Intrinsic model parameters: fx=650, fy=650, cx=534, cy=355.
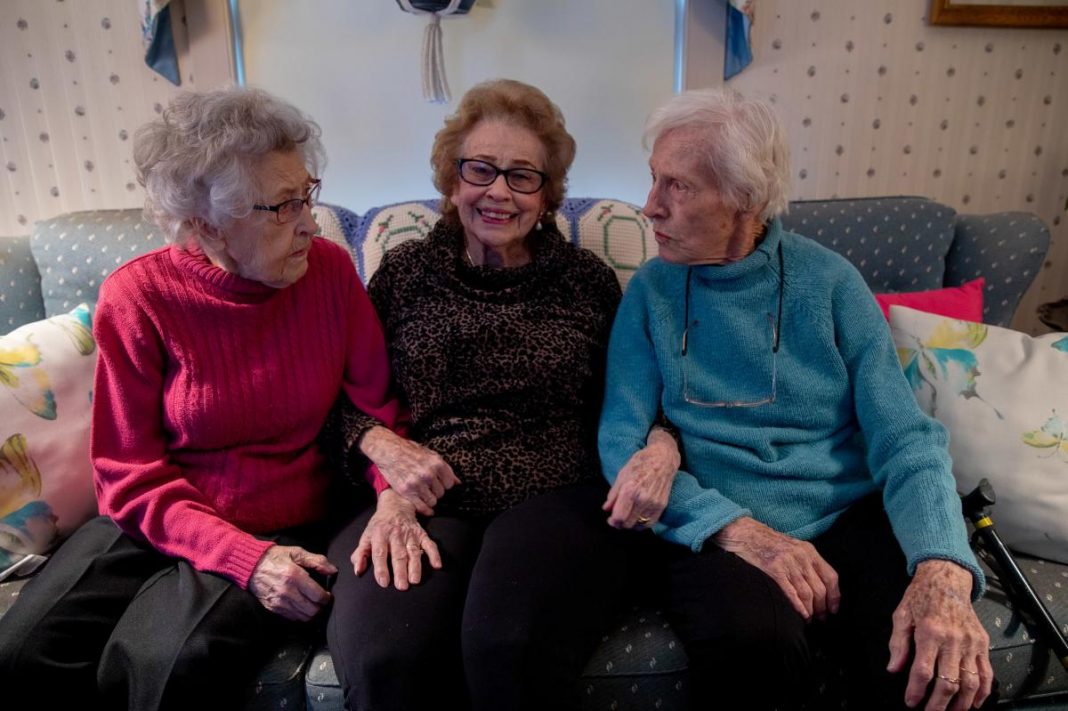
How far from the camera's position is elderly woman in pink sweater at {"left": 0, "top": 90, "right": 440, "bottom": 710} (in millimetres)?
983

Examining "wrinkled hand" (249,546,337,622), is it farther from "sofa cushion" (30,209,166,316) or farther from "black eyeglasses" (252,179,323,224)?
"sofa cushion" (30,209,166,316)

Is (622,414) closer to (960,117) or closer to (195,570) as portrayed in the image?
(195,570)

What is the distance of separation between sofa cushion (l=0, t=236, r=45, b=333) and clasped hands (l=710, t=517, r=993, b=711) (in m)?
1.78

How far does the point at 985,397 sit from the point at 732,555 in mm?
645

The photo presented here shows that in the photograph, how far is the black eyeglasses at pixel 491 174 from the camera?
132 cm

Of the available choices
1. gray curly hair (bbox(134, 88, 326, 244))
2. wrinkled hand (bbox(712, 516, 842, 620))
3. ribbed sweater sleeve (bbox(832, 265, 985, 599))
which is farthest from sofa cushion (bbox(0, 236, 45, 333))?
ribbed sweater sleeve (bbox(832, 265, 985, 599))

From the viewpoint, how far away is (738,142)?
3.77 feet

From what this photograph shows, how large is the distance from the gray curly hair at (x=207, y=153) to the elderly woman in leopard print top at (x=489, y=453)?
0.37 meters

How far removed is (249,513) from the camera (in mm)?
1184

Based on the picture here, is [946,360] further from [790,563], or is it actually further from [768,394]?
[790,563]

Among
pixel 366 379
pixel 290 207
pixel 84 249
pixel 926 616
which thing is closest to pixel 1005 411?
pixel 926 616

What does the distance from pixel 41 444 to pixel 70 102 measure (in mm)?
1281

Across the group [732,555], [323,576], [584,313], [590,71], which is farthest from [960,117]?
[323,576]

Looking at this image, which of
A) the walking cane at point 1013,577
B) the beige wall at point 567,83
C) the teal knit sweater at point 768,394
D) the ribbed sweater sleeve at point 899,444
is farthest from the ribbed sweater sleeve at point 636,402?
the beige wall at point 567,83
